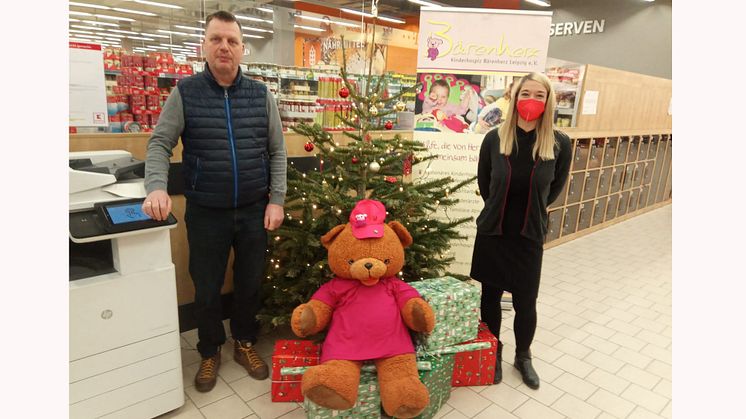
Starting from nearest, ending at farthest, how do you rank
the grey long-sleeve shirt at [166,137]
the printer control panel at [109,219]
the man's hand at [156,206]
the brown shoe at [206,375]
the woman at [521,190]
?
the printer control panel at [109,219]
the man's hand at [156,206]
the grey long-sleeve shirt at [166,137]
the woman at [521,190]
the brown shoe at [206,375]

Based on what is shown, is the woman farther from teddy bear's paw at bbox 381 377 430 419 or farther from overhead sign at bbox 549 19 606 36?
overhead sign at bbox 549 19 606 36

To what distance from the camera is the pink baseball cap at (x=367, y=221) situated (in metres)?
1.96

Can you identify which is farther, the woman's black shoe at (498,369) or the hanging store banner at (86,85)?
the woman's black shoe at (498,369)

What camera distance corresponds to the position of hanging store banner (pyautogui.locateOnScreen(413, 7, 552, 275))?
2891 mm

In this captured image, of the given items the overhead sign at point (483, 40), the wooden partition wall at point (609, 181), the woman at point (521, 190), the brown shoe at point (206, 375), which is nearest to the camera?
the woman at point (521, 190)

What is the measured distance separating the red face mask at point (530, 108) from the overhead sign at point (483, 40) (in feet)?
3.17

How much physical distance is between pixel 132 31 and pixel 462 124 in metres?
3.71

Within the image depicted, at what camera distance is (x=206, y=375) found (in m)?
2.26

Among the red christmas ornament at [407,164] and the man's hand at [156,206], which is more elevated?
the red christmas ornament at [407,164]

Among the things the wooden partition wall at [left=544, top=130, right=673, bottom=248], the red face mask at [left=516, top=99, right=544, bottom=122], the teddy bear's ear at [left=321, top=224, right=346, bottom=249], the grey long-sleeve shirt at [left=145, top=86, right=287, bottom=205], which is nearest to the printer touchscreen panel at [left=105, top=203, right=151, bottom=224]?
the grey long-sleeve shirt at [left=145, top=86, right=287, bottom=205]

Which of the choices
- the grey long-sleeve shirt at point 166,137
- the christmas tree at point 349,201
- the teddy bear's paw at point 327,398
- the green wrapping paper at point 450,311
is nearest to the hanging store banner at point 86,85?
the grey long-sleeve shirt at point 166,137

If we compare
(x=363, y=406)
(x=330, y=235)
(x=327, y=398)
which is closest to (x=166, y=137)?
(x=330, y=235)

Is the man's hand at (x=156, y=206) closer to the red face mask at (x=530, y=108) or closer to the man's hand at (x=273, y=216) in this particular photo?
the man's hand at (x=273, y=216)

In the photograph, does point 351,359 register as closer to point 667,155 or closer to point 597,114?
point 597,114
